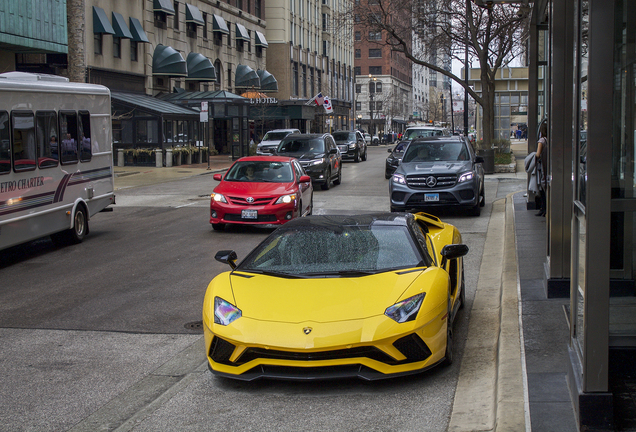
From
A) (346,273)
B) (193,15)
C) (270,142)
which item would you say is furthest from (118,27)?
(346,273)

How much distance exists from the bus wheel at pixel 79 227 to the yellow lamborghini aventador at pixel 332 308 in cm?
768

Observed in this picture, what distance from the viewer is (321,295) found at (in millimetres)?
5855

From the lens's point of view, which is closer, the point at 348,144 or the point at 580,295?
the point at 580,295

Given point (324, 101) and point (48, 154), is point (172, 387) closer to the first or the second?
point (48, 154)

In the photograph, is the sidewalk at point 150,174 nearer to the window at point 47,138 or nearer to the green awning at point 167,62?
the green awning at point 167,62

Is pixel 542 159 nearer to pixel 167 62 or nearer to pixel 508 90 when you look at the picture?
pixel 167 62

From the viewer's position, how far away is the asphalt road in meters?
5.12

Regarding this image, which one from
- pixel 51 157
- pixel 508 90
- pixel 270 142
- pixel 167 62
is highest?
pixel 167 62

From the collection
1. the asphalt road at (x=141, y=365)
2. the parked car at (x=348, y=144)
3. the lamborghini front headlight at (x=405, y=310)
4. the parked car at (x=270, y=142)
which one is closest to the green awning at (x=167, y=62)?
the parked car at (x=270, y=142)

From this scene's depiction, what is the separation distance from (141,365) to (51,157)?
7514mm

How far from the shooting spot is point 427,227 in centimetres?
830

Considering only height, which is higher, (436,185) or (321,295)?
(436,185)

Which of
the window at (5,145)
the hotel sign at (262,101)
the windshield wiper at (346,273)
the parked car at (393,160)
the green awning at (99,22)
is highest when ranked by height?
the green awning at (99,22)

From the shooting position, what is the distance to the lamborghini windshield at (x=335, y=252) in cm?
643
